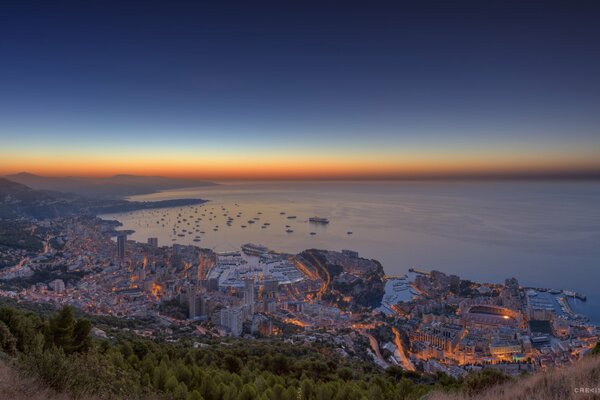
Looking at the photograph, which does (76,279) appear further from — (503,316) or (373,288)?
(503,316)

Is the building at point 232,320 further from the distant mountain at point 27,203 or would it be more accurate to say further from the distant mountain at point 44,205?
the distant mountain at point 27,203

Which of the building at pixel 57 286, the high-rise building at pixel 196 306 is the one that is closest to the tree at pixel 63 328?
the high-rise building at pixel 196 306

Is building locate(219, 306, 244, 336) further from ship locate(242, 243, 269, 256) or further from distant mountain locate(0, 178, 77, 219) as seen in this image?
distant mountain locate(0, 178, 77, 219)

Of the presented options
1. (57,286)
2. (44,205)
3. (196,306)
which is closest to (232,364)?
(196,306)

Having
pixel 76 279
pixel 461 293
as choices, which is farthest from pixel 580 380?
pixel 76 279

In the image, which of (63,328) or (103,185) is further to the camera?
(103,185)

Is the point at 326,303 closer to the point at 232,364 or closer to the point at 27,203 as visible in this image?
the point at 232,364
